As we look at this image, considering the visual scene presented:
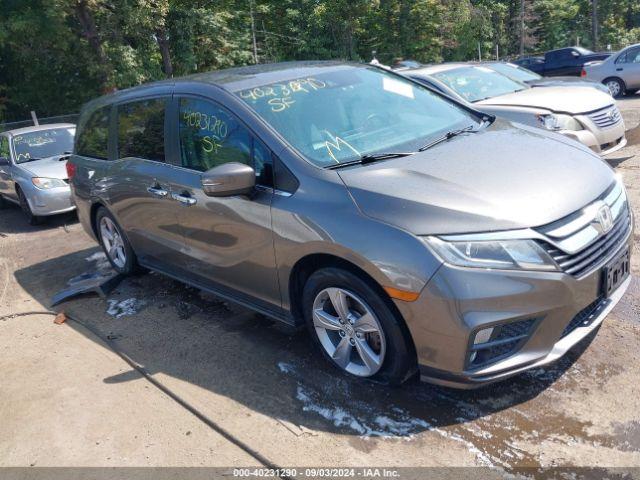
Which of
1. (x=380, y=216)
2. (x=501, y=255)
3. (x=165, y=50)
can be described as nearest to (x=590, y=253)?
(x=501, y=255)

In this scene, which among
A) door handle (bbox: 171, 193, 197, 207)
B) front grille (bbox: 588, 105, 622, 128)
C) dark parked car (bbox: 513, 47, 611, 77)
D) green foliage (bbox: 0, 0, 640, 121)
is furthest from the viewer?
dark parked car (bbox: 513, 47, 611, 77)

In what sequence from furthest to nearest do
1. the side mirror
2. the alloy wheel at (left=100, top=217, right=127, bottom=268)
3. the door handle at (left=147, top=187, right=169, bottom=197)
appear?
the alloy wheel at (left=100, top=217, right=127, bottom=268) → the door handle at (left=147, top=187, right=169, bottom=197) → the side mirror

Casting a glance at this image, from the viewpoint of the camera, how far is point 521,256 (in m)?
2.62

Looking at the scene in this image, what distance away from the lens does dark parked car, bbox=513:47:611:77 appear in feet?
71.7

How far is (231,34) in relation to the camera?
87.9ft

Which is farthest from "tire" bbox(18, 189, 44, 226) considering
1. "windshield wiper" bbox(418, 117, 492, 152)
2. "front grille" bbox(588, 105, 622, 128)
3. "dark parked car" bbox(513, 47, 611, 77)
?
"dark parked car" bbox(513, 47, 611, 77)

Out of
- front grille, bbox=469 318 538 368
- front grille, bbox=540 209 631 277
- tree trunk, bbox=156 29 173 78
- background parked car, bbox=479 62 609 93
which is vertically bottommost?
front grille, bbox=469 318 538 368

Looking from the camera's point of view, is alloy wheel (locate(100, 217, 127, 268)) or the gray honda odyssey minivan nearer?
the gray honda odyssey minivan

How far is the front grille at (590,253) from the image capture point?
8.72 ft

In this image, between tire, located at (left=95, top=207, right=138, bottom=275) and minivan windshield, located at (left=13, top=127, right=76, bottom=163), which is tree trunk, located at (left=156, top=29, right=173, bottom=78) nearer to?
minivan windshield, located at (left=13, top=127, right=76, bottom=163)

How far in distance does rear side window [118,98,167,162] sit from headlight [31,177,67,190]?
377 centimetres

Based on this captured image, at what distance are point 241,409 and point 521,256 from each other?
176 centimetres

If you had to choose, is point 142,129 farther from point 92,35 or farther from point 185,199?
point 92,35

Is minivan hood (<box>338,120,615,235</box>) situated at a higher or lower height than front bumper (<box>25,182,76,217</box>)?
higher
